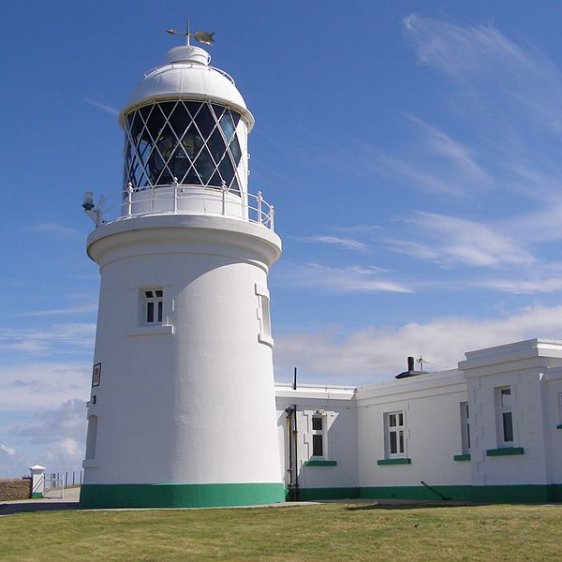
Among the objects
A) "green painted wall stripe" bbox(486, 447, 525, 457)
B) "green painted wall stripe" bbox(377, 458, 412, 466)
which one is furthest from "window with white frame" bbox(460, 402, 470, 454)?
"green painted wall stripe" bbox(486, 447, 525, 457)

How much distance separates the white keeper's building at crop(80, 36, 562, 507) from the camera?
1872 cm

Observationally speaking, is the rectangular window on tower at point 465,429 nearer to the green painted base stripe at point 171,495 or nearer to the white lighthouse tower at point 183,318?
the white lighthouse tower at point 183,318

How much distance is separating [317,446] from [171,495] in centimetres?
715

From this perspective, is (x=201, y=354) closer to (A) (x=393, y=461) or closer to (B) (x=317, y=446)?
(B) (x=317, y=446)

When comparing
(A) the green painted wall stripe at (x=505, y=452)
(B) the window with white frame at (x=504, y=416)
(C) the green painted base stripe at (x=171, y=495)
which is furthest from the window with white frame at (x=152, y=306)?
(A) the green painted wall stripe at (x=505, y=452)

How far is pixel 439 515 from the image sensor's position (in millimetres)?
14555

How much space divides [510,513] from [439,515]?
1.17 metres

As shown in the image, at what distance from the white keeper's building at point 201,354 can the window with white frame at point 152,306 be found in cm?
3

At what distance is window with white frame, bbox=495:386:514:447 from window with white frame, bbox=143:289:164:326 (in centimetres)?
789

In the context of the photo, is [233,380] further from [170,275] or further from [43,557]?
[43,557]

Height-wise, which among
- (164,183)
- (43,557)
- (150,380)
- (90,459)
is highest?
(164,183)

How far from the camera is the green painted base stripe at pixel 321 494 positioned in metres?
23.6

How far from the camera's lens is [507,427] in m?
19.6

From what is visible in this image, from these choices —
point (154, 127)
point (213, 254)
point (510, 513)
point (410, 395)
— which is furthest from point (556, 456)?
point (154, 127)
